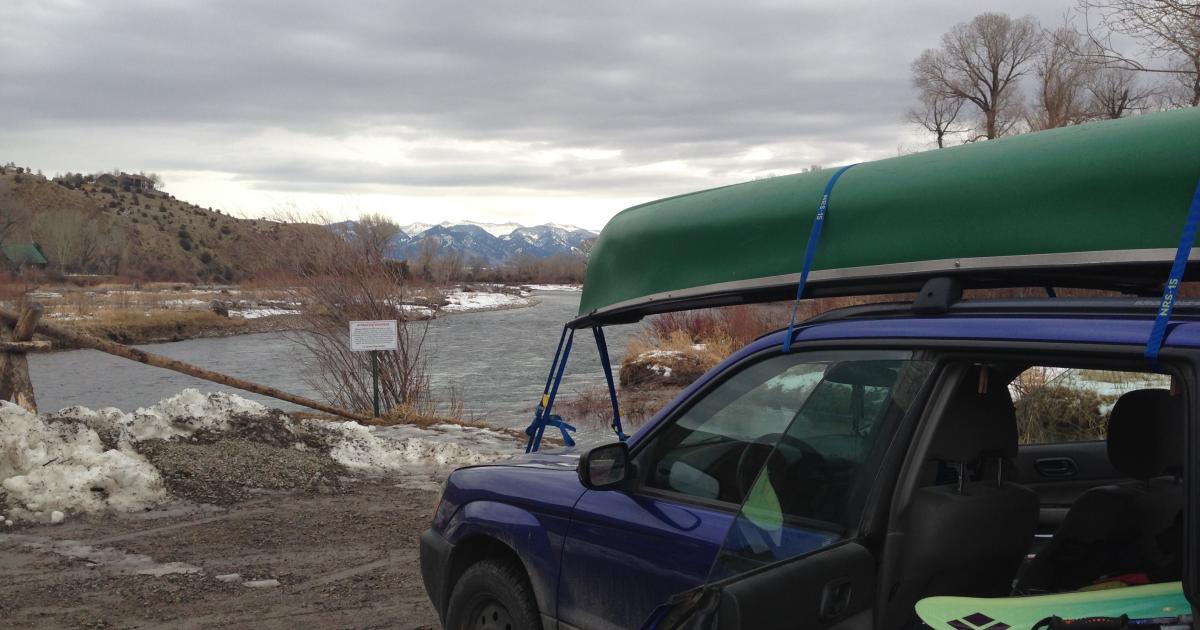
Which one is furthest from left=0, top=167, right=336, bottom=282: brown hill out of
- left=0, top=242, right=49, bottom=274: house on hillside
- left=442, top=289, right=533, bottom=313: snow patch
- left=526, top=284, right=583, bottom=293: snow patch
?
left=526, top=284, right=583, bottom=293: snow patch

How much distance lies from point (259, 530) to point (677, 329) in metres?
18.0

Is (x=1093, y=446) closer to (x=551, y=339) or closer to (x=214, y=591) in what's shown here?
(x=214, y=591)

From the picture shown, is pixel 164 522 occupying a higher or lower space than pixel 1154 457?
lower

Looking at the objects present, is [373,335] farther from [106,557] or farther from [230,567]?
[230,567]

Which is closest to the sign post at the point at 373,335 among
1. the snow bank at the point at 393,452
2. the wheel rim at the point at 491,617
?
the snow bank at the point at 393,452

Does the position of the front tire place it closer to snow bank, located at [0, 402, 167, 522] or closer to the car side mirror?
the car side mirror

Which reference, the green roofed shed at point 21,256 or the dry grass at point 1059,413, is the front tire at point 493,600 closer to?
the dry grass at point 1059,413

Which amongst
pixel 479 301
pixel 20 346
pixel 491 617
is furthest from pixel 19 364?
pixel 479 301

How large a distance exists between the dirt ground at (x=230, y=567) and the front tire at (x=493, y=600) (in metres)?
1.77

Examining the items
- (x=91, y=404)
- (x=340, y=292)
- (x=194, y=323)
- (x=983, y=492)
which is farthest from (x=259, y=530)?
(x=194, y=323)

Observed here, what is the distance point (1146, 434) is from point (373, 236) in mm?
15679

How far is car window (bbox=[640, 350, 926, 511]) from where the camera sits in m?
3.08

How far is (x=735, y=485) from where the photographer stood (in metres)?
3.40

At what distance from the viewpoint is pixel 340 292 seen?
56.6 ft
